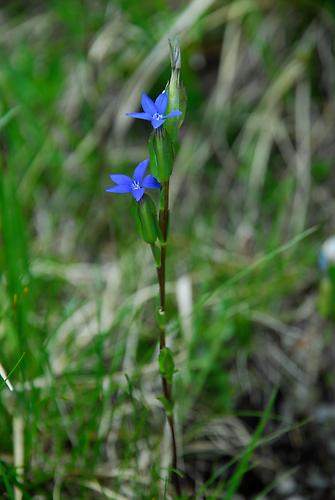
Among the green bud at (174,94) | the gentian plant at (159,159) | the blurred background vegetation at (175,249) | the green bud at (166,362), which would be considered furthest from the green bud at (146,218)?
the blurred background vegetation at (175,249)

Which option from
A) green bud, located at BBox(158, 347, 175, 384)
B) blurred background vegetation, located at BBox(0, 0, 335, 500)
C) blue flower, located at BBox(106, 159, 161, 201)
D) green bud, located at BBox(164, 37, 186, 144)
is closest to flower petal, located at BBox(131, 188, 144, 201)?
blue flower, located at BBox(106, 159, 161, 201)

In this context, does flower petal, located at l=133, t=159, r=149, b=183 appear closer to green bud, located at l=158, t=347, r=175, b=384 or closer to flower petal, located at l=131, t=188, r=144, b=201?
flower petal, located at l=131, t=188, r=144, b=201

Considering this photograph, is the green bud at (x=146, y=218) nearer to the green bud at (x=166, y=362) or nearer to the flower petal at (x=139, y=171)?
the flower petal at (x=139, y=171)

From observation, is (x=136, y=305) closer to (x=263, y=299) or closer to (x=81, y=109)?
(x=263, y=299)

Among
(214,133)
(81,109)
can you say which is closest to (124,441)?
(214,133)

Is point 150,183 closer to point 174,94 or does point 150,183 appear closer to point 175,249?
point 174,94

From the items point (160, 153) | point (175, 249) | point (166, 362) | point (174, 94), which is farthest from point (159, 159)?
Result: point (175, 249)
